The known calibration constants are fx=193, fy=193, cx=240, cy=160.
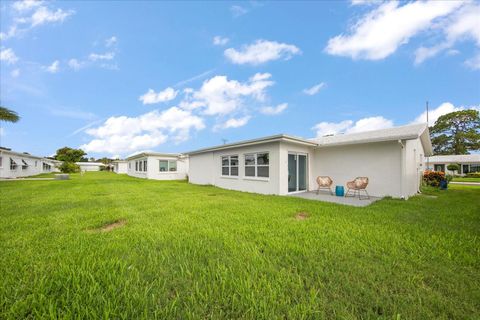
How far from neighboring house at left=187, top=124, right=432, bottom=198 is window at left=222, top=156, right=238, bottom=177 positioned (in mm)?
67

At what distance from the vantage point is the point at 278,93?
19.0 m

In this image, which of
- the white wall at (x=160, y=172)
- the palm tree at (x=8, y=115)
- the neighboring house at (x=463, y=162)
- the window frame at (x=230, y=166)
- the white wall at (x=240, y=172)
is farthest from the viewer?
the neighboring house at (x=463, y=162)

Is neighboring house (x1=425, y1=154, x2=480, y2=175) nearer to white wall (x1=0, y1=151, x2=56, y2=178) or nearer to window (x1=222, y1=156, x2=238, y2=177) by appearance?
window (x1=222, y1=156, x2=238, y2=177)

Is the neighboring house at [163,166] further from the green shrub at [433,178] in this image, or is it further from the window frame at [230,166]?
the green shrub at [433,178]

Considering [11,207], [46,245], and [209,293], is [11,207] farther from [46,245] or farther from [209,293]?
[209,293]

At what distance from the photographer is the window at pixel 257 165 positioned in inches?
420

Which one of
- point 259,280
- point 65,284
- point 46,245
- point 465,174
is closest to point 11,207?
point 46,245

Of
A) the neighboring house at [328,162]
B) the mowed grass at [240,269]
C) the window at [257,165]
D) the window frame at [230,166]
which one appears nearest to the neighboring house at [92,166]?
the window frame at [230,166]

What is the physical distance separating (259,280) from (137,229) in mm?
3234

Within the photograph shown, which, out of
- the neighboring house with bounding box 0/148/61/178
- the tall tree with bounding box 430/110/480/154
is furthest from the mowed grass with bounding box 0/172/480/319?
the tall tree with bounding box 430/110/480/154

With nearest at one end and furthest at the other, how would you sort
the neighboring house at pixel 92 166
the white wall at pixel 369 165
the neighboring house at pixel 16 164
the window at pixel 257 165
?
the white wall at pixel 369 165 → the window at pixel 257 165 → the neighboring house at pixel 16 164 → the neighboring house at pixel 92 166

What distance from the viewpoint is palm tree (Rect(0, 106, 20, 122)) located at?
1457cm

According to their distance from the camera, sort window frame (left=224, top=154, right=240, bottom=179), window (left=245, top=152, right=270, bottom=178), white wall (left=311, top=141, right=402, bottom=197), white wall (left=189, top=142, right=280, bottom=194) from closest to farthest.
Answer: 1. white wall (left=311, top=141, right=402, bottom=197)
2. white wall (left=189, top=142, right=280, bottom=194)
3. window (left=245, top=152, right=270, bottom=178)
4. window frame (left=224, top=154, right=240, bottom=179)

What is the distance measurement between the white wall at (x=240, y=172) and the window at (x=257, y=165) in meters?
0.22
